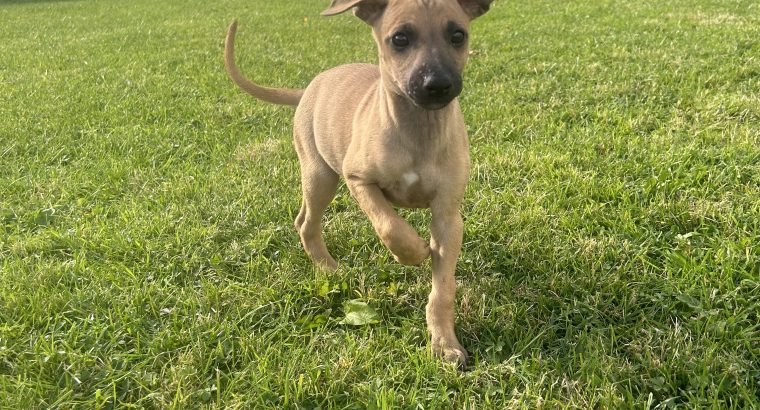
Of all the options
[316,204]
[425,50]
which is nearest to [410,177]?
[425,50]

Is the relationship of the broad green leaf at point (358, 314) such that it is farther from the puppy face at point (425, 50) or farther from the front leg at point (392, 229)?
the puppy face at point (425, 50)

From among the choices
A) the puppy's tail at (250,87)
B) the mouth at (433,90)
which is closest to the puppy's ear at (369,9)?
the mouth at (433,90)

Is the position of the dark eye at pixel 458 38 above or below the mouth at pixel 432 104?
above

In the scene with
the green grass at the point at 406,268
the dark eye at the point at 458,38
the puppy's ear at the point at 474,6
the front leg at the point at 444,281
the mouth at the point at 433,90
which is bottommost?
the green grass at the point at 406,268

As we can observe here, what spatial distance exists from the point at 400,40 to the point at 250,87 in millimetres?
1484

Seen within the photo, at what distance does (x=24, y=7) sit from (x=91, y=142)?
20.6 meters

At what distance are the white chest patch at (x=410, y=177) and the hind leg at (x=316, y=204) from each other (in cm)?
86

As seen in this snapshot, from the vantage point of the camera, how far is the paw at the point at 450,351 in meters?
2.53

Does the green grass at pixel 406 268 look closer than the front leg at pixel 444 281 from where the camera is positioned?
Yes

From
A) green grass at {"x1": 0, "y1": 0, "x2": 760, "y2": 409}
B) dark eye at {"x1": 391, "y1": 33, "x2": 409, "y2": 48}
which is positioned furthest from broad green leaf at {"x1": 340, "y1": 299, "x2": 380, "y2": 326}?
dark eye at {"x1": 391, "y1": 33, "x2": 409, "y2": 48}

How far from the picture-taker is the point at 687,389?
7.39 feet

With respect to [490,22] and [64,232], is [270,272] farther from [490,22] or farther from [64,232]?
[490,22]

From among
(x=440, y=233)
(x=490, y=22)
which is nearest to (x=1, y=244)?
(x=440, y=233)

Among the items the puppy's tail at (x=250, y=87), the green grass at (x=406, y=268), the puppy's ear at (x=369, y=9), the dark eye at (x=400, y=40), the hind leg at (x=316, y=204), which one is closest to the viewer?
the green grass at (x=406, y=268)
